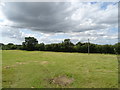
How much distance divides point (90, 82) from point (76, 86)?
0.93 meters

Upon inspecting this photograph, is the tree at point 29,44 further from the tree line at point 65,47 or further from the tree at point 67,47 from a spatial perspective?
the tree at point 67,47

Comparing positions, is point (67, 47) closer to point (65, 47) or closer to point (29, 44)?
point (65, 47)

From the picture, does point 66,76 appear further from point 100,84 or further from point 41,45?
point 41,45

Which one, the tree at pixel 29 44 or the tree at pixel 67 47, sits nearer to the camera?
the tree at pixel 67 47

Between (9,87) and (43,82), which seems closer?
(9,87)

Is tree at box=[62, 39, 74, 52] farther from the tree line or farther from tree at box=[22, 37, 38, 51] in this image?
tree at box=[22, 37, 38, 51]

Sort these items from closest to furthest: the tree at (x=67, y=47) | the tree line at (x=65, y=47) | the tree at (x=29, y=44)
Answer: the tree line at (x=65, y=47) → the tree at (x=67, y=47) → the tree at (x=29, y=44)

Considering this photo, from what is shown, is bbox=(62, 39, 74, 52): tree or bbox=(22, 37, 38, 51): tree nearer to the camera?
bbox=(62, 39, 74, 52): tree

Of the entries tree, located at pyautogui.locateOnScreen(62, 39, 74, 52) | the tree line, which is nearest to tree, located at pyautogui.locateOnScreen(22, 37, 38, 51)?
the tree line

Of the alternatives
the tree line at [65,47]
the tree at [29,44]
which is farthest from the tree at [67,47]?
the tree at [29,44]

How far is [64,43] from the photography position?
1661 inches

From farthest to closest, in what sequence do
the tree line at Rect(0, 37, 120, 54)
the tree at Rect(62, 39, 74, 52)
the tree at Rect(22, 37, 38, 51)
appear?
1. the tree at Rect(22, 37, 38, 51)
2. the tree at Rect(62, 39, 74, 52)
3. the tree line at Rect(0, 37, 120, 54)

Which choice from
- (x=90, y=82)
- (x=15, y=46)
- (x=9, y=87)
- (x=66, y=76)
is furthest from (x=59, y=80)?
(x=15, y=46)

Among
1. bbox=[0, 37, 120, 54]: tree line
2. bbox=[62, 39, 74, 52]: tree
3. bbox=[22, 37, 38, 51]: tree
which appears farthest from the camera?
bbox=[22, 37, 38, 51]: tree
